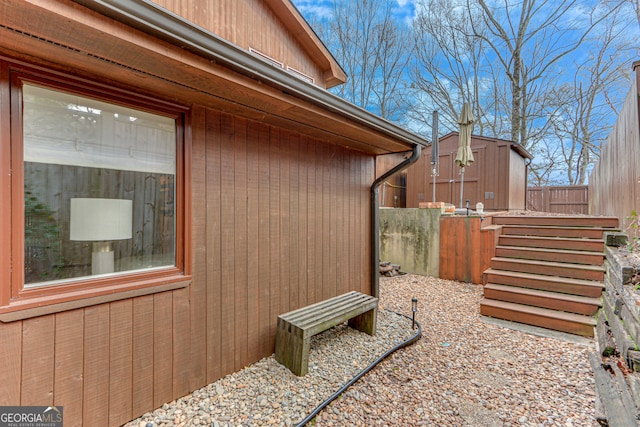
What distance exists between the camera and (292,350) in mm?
2361

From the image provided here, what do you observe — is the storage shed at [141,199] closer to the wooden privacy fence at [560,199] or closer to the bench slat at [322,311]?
the bench slat at [322,311]

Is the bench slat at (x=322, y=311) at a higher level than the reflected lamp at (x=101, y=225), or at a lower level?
lower

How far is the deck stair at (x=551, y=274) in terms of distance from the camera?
340cm

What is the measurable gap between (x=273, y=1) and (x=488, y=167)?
24.9 ft

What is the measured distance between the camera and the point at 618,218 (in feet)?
13.0

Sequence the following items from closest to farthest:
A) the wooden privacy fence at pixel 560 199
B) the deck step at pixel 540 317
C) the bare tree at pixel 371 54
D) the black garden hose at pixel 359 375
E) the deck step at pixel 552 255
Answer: the black garden hose at pixel 359 375, the deck step at pixel 540 317, the deck step at pixel 552 255, the wooden privacy fence at pixel 560 199, the bare tree at pixel 371 54

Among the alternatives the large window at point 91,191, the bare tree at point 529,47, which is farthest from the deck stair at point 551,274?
the bare tree at point 529,47

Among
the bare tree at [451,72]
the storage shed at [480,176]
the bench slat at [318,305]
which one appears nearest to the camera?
the bench slat at [318,305]

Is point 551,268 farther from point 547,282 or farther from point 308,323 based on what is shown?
point 308,323

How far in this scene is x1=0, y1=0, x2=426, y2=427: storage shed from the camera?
4.54ft

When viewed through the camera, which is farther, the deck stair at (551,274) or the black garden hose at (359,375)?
the deck stair at (551,274)

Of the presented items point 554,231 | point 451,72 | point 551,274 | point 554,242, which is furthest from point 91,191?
point 451,72

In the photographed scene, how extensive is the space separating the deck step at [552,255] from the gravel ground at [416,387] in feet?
4.80

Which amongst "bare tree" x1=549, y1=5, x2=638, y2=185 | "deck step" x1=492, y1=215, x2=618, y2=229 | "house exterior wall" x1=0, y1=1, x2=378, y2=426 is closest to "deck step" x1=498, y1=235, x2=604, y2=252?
"deck step" x1=492, y1=215, x2=618, y2=229
